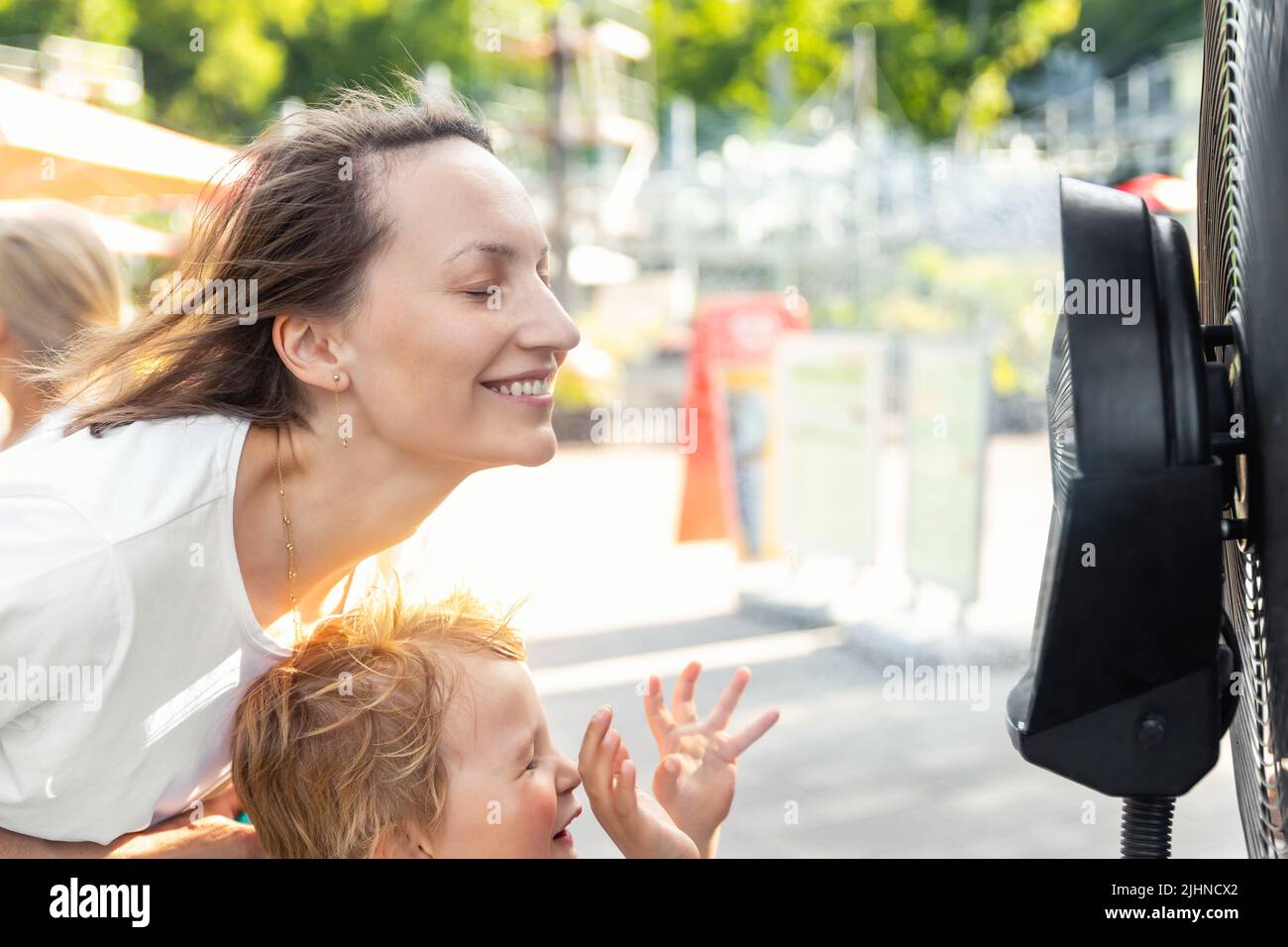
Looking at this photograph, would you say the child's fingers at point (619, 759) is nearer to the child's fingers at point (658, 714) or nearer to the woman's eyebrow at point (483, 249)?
the child's fingers at point (658, 714)

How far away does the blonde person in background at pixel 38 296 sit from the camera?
2.65 m

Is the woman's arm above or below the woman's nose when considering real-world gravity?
below

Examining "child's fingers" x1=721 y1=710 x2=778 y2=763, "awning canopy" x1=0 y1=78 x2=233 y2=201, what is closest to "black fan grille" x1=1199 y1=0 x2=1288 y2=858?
"child's fingers" x1=721 y1=710 x2=778 y2=763

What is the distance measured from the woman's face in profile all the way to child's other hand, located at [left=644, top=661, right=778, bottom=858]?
0.37m

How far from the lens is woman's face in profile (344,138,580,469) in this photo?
1303mm

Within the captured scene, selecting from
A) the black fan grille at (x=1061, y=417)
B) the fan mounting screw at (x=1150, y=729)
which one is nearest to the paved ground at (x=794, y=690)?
the black fan grille at (x=1061, y=417)

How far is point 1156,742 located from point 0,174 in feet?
25.2

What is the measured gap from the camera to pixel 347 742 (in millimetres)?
1321

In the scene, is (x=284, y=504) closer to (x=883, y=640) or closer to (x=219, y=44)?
(x=883, y=640)

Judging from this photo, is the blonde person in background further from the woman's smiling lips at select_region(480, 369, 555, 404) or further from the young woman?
the woman's smiling lips at select_region(480, 369, 555, 404)

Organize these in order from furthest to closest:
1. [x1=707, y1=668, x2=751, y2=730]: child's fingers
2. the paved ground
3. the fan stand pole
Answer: the paved ground < [x1=707, y1=668, x2=751, y2=730]: child's fingers < the fan stand pole

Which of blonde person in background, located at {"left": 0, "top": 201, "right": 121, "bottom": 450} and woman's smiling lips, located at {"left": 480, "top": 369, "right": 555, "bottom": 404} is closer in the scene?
woman's smiling lips, located at {"left": 480, "top": 369, "right": 555, "bottom": 404}

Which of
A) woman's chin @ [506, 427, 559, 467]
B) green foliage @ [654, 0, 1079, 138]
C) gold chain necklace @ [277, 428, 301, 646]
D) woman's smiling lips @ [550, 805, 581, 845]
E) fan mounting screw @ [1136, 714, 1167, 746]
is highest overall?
green foliage @ [654, 0, 1079, 138]
